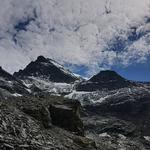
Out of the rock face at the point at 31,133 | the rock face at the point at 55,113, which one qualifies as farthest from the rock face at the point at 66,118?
the rock face at the point at 31,133

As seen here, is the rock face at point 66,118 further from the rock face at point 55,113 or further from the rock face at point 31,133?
the rock face at point 31,133

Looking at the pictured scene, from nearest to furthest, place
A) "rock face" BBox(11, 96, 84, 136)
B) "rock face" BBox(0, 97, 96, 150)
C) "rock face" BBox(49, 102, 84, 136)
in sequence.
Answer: "rock face" BBox(0, 97, 96, 150) < "rock face" BBox(11, 96, 84, 136) < "rock face" BBox(49, 102, 84, 136)

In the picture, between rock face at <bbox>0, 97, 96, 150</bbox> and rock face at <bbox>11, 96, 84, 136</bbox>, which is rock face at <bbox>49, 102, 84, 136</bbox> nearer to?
rock face at <bbox>11, 96, 84, 136</bbox>

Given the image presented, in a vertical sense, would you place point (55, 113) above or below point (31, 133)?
above

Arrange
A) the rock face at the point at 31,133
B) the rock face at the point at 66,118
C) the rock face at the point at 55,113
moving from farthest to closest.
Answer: the rock face at the point at 66,118
the rock face at the point at 55,113
the rock face at the point at 31,133

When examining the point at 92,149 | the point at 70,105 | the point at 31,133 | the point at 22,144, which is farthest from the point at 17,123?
the point at 70,105

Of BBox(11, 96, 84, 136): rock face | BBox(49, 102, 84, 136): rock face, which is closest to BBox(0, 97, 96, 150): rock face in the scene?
BBox(11, 96, 84, 136): rock face

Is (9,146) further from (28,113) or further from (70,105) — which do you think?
(70,105)

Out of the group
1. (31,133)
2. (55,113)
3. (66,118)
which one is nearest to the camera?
(31,133)

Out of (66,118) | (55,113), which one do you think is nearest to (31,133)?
(55,113)

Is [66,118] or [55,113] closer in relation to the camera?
[55,113]

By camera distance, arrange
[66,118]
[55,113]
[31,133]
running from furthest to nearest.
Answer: [66,118] < [55,113] < [31,133]

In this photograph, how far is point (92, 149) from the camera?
57375 millimetres

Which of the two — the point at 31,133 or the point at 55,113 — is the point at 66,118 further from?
the point at 31,133
